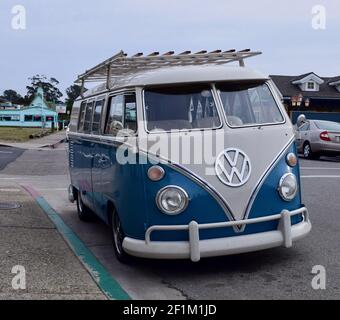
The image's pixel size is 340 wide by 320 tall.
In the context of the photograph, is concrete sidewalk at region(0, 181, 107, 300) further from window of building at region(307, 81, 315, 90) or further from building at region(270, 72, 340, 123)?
window of building at region(307, 81, 315, 90)

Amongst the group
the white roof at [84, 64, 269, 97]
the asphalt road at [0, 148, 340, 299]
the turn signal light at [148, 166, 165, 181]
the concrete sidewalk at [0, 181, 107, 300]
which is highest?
the white roof at [84, 64, 269, 97]

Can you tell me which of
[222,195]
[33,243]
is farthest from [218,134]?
[33,243]

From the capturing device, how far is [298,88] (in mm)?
49281

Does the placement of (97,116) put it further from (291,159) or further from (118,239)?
(291,159)

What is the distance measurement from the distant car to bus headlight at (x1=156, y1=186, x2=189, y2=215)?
13813 mm

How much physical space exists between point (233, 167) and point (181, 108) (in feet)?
3.05

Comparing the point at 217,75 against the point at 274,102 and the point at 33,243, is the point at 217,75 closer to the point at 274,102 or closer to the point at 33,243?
the point at 274,102

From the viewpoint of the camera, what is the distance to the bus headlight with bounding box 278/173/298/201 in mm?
5648

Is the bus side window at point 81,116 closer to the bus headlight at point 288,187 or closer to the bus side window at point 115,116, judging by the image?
the bus side window at point 115,116

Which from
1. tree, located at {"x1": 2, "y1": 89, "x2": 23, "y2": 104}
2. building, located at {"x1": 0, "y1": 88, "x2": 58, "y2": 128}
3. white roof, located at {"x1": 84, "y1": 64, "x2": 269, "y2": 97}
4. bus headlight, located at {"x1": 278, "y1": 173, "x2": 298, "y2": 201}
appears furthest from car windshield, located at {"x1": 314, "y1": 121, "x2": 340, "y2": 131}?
tree, located at {"x1": 2, "y1": 89, "x2": 23, "y2": 104}

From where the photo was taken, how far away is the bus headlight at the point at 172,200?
529 cm

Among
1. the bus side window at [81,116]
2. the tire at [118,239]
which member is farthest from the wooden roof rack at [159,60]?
the tire at [118,239]

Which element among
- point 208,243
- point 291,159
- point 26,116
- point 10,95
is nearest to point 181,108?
point 291,159

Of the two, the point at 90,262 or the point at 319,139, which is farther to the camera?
the point at 319,139
